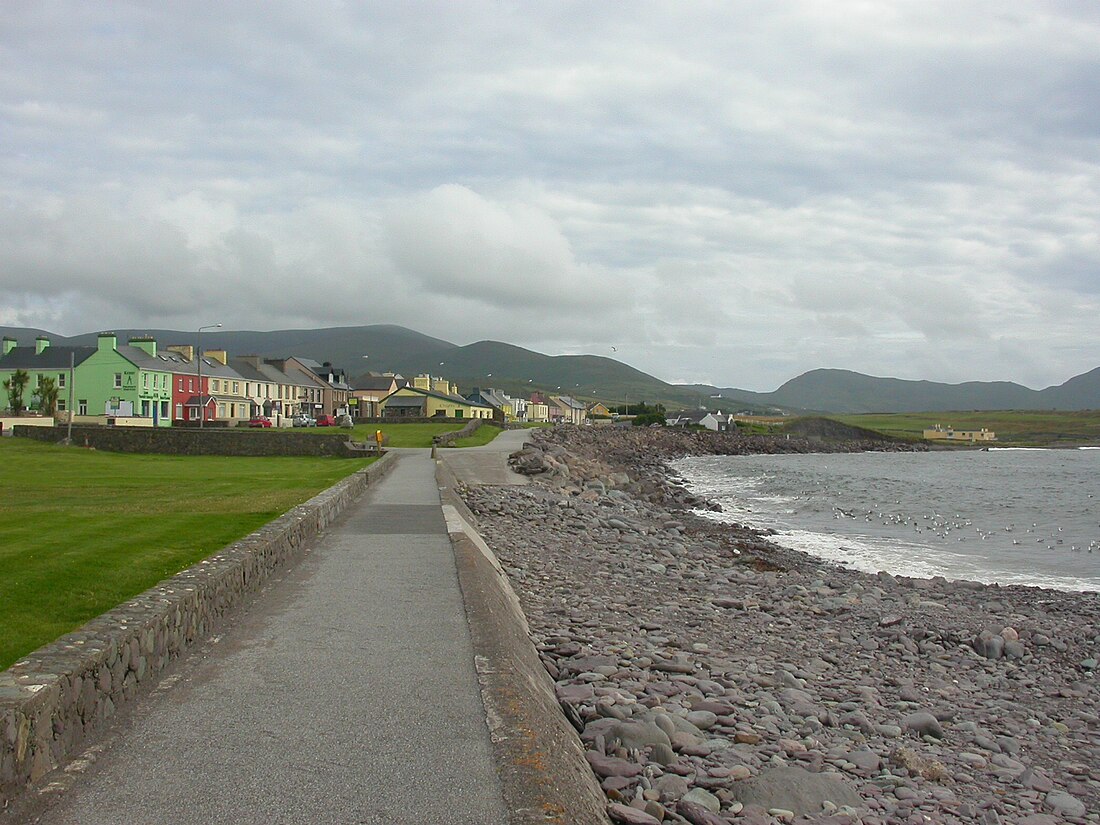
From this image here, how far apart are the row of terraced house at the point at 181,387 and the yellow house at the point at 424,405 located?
0.12 meters

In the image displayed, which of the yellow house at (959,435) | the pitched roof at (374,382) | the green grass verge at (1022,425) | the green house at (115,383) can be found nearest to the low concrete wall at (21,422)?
the green house at (115,383)

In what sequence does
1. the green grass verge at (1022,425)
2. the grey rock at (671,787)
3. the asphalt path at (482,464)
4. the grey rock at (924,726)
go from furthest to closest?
the green grass verge at (1022,425)
the asphalt path at (482,464)
the grey rock at (924,726)
the grey rock at (671,787)

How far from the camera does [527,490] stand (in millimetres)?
29266

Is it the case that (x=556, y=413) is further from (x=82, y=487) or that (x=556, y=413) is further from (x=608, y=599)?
(x=608, y=599)

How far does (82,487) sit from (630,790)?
897 inches

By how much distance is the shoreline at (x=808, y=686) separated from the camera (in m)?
6.81

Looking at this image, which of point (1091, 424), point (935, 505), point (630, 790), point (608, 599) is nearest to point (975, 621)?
point (608, 599)

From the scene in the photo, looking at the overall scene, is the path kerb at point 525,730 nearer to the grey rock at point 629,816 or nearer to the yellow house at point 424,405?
the grey rock at point 629,816

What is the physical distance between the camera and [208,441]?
149ft

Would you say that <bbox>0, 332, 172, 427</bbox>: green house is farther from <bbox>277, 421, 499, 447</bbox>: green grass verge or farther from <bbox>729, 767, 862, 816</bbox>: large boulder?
<bbox>729, 767, 862, 816</bbox>: large boulder

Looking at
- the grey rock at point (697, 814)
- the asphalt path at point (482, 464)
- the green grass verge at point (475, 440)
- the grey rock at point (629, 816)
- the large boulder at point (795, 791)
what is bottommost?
the large boulder at point (795, 791)

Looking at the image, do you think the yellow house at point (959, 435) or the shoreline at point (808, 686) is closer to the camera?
the shoreline at point (808, 686)

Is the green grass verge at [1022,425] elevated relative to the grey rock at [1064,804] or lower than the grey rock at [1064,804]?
elevated

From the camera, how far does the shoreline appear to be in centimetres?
681
